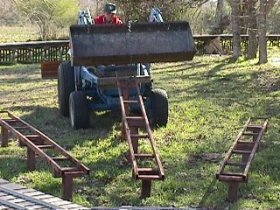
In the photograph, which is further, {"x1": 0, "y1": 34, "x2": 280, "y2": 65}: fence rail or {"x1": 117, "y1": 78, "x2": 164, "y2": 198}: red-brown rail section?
{"x1": 0, "y1": 34, "x2": 280, "y2": 65}: fence rail

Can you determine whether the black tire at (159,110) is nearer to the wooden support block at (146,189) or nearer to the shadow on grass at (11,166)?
the shadow on grass at (11,166)

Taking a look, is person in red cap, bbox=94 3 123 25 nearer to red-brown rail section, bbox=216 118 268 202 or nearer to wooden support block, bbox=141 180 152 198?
red-brown rail section, bbox=216 118 268 202

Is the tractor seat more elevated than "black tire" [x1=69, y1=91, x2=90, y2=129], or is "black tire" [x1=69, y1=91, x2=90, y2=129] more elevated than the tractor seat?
the tractor seat

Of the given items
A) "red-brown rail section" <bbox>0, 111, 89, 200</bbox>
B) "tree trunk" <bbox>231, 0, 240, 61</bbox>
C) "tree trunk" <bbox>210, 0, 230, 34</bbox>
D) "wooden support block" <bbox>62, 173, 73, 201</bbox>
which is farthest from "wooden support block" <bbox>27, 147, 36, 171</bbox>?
"tree trunk" <bbox>210, 0, 230, 34</bbox>

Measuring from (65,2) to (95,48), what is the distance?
29366 mm

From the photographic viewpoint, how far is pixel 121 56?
8.55 metres

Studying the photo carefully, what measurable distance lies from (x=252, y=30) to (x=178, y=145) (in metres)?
13.2

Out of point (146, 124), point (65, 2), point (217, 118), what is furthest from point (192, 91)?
point (65, 2)

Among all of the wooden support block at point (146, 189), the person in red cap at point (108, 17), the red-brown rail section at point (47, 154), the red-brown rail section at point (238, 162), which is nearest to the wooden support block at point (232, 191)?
the red-brown rail section at point (238, 162)

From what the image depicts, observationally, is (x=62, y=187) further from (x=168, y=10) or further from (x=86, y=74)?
(x=168, y=10)

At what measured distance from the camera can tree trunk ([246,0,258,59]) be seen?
2064cm

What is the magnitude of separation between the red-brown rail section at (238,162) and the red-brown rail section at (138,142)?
1.96ft

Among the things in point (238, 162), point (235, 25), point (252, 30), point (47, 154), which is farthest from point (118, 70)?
point (252, 30)

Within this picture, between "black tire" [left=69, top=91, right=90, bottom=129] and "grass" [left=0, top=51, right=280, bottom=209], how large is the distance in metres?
0.13
